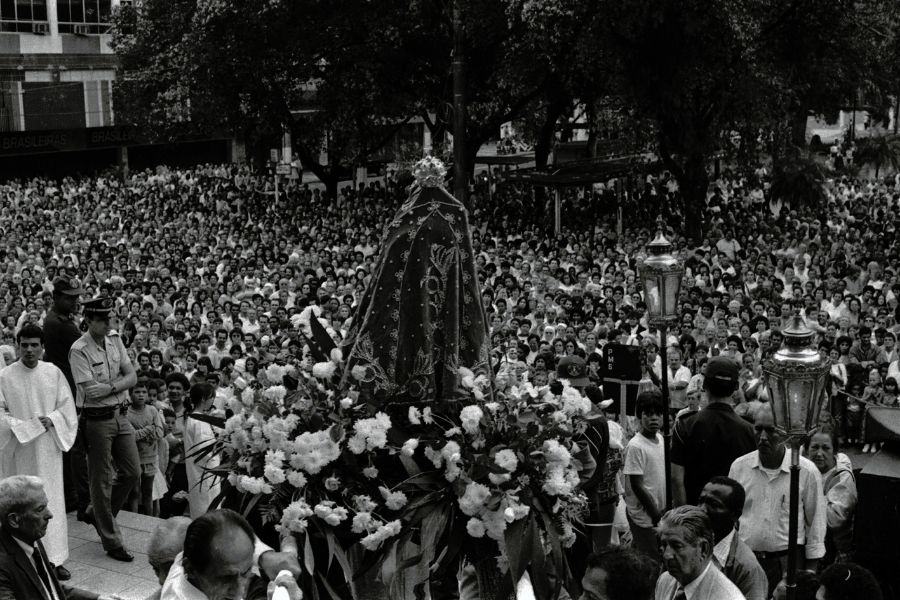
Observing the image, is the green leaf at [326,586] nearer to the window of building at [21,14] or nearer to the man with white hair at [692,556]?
the man with white hair at [692,556]

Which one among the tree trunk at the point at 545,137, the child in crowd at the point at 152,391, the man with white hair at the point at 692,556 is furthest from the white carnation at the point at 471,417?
the tree trunk at the point at 545,137

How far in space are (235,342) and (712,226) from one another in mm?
12437

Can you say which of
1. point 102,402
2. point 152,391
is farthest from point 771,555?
point 152,391

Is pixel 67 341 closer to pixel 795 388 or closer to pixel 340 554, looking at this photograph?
pixel 340 554

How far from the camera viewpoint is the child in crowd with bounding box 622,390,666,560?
7215 millimetres

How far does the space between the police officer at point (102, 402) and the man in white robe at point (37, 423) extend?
0.99 feet

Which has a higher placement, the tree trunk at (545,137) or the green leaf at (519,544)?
the tree trunk at (545,137)

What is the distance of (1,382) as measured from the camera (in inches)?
275

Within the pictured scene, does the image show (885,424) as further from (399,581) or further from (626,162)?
(626,162)

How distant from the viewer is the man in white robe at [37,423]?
22.8ft

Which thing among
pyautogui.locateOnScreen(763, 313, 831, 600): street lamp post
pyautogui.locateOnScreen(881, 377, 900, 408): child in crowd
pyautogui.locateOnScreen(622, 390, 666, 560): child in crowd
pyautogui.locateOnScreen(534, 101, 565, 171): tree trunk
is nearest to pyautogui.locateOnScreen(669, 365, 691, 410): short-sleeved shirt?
pyautogui.locateOnScreen(881, 377, 900, 408): child in crowd

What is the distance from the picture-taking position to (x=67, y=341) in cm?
807

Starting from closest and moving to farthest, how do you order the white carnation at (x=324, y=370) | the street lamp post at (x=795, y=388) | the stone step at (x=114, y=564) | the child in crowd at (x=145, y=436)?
the street lamp post at (x=795, y=388) → the white carnation at (x=324, y=370) → the stone step at (x=114, y=564) → the child in crowd at (x=145, y=436)

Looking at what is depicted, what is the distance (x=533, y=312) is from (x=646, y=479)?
33.3 feet
